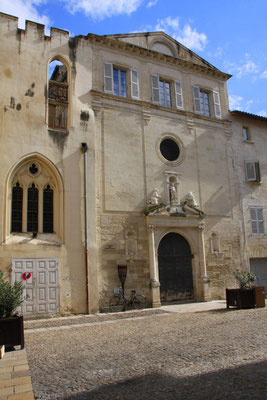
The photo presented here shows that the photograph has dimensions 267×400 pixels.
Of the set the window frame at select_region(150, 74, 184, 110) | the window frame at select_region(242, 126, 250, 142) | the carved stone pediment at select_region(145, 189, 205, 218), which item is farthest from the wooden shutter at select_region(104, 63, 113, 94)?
the window frame at select_region(242, 126, 250, 142)

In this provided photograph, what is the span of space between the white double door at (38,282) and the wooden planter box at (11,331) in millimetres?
4755

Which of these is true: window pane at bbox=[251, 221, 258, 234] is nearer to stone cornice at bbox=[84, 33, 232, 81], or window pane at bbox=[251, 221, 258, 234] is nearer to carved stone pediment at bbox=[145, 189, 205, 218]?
carved stone pediment at bbox=[145, 189, 205, 218]

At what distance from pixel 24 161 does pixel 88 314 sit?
5855 mm

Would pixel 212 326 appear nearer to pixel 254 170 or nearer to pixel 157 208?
pixel 157 208

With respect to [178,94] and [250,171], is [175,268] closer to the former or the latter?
[250,171]

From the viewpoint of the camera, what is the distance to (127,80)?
15.8 m

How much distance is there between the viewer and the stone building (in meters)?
12.4

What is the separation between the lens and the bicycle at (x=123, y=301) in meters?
13.0

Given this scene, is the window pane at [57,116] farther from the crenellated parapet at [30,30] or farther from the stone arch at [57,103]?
the crenellated parapet at [30,30]

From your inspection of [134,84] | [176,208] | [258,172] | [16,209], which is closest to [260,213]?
[258,172]

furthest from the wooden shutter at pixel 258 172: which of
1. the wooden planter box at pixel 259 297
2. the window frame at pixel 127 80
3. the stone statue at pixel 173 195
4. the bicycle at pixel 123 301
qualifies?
the bicycle at pixel 123 301

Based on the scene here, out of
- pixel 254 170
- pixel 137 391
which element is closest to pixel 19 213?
pixel 137 391

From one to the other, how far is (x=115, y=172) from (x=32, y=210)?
368 cm

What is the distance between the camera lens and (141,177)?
48.8ft
